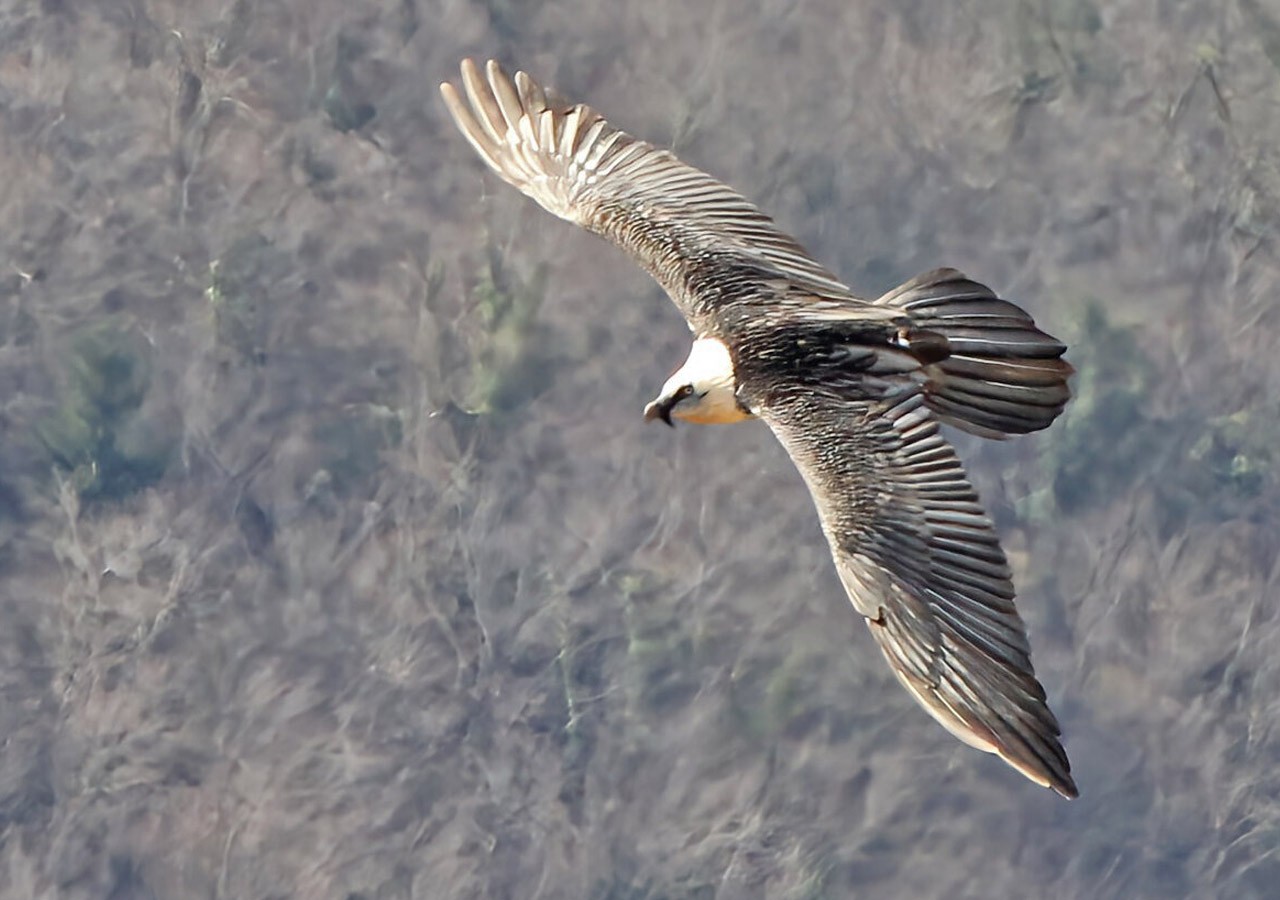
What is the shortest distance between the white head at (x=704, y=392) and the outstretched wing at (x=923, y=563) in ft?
1.29

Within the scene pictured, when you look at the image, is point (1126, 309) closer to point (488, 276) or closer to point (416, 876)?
point (488, 276)

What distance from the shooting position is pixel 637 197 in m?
11.2

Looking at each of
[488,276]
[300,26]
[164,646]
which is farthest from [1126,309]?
[164,646]

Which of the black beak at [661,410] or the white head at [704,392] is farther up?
the white head at [704,392]

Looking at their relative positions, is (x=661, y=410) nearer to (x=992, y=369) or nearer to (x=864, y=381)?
(x=864, y=381)

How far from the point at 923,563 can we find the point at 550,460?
1078 cm

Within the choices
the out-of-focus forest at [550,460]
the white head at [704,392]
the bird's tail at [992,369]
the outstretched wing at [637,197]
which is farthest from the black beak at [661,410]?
the out-of-focus forest at [550,460]

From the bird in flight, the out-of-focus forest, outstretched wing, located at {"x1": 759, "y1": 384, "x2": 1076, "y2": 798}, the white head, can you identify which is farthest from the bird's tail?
the out-of-focus forest

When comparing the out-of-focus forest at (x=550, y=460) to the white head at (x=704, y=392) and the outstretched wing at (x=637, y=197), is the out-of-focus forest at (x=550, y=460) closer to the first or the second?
the outstretched wing at (x=637, y=197)

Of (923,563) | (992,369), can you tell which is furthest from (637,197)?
(923,563)

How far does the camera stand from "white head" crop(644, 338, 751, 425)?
10.2m

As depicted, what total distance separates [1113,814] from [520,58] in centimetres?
976

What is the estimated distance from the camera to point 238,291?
1961 centimetres

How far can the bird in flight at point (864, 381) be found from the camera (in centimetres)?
890
